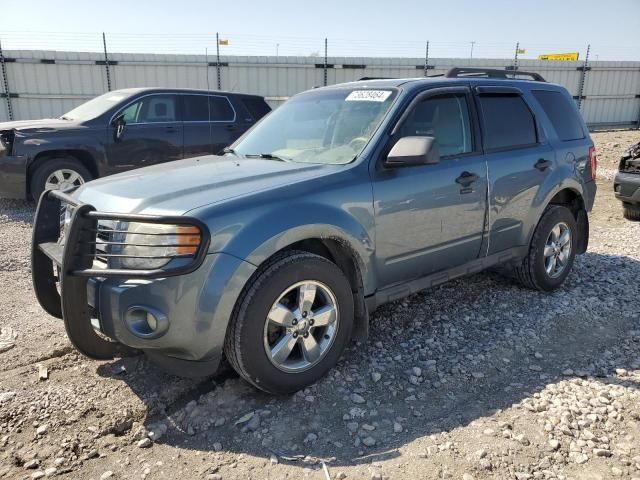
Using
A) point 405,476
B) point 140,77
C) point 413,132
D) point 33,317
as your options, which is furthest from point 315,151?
point 140,77

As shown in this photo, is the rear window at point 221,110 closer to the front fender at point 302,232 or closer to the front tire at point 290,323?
the front fender at point 302,232

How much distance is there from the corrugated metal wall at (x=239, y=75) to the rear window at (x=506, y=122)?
27.9 feet

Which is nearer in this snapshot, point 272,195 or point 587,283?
point 272,195

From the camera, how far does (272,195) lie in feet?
9.80

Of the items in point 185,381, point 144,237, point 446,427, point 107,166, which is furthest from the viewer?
point 107,166

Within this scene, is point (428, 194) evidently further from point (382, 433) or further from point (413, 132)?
point (382, 433)

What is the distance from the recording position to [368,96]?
3908 millimetres

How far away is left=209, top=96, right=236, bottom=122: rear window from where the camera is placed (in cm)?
887

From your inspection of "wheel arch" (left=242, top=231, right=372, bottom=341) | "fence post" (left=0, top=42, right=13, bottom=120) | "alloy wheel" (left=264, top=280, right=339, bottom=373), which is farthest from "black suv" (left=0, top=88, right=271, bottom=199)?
"fence post" (left=0, top=42, right=13, bottom=120)

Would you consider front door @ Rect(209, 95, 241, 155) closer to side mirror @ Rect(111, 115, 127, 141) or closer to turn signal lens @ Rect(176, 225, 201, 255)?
side mirror @ Rect(111, 115, 127, 141)

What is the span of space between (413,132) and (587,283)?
8.81 feet

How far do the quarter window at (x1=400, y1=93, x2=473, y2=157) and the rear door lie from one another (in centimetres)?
19

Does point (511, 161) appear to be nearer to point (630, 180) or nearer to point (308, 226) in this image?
point (308, 226)

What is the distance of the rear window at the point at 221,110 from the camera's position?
8.87m
